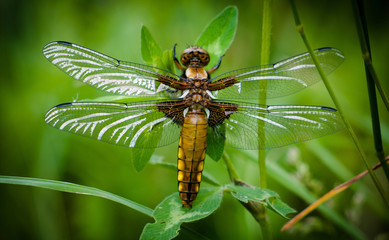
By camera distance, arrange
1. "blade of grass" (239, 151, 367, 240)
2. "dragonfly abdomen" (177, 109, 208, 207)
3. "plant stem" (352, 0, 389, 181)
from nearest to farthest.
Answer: "plant stem" (352, 0, 389, 181) → "dragonfly abdomen" (177, 109, 208, 207) → "blade of grass" (239, 151, 367, 240)

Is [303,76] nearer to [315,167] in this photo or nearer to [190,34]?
[315,167]

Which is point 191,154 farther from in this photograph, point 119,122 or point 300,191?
point 300,191

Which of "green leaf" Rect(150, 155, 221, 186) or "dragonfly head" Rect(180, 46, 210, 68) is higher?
"dragonfly head" Rect(180, 46, 210, 68)

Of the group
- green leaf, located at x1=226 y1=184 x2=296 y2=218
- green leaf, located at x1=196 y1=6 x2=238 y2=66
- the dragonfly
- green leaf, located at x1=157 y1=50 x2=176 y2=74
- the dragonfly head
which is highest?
green leaf, located at x1=196 y1=6 x2=238 y2=66

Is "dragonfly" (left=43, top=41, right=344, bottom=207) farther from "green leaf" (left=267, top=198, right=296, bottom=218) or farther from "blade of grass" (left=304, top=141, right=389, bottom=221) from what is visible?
"blade of grass" (left=304, top=141, right=389, bottom=221)

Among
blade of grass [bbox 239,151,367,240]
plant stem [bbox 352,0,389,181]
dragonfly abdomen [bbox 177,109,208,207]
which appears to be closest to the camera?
plant stem [bbox 352,0,389,181]

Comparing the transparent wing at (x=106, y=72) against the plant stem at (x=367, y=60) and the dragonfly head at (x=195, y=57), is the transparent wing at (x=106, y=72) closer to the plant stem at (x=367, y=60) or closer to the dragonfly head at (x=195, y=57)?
the dragonfly head at (x=195, y=57)

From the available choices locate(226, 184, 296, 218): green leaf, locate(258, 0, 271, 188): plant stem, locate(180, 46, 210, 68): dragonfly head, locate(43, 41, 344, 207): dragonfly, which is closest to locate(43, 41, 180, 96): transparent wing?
locate(43, 41, 344, 207): dragonfly

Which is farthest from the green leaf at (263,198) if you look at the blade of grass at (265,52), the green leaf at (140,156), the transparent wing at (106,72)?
the transparent wing at (106,72)
